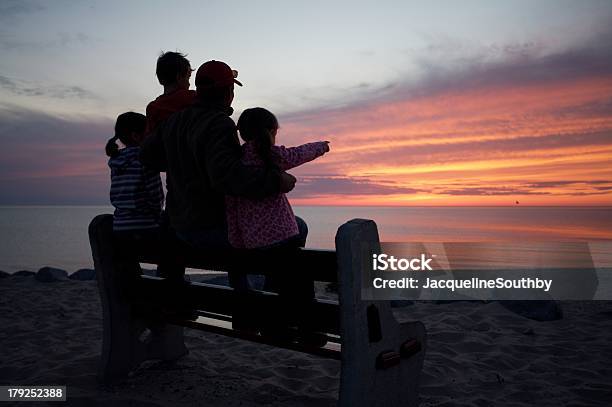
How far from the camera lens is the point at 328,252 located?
2.77 meters

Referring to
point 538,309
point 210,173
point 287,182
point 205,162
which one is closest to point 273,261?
point 287,182

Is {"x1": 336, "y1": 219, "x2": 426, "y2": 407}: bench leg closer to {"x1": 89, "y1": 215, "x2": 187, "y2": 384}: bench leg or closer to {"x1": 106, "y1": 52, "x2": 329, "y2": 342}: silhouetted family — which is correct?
{"x1": 106, "y1": 52, "x2": 329, "y2": 342}: silhouetted family

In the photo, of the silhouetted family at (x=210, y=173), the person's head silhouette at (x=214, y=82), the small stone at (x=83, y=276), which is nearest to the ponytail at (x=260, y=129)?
the silhouetted family at (x=210, y=173)

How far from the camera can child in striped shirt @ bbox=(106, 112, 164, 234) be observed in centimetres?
398

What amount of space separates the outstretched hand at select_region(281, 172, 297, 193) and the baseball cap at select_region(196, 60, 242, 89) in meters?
0.81

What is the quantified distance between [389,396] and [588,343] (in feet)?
12.5

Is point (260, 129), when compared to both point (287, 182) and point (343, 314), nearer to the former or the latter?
point (287, 182)

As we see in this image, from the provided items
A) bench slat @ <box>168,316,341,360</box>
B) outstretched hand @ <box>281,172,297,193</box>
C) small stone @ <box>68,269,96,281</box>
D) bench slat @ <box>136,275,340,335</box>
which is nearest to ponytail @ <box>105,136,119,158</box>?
bench slat @ <box>136,275,340,335</box>

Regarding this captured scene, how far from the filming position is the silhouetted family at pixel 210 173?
9.71 ft

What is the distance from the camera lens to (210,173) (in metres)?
3.01

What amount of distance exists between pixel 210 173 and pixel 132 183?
123 centimetres

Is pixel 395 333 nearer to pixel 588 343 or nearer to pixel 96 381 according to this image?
pixel 96 381

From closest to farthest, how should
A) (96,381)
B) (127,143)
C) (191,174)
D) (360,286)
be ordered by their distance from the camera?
(360,286), (191,174), (127,143), (96,381)

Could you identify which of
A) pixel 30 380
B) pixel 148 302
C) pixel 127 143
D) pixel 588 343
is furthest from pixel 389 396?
pixel 588 343
